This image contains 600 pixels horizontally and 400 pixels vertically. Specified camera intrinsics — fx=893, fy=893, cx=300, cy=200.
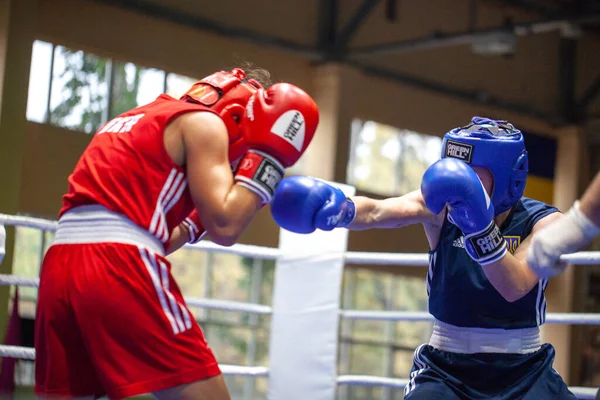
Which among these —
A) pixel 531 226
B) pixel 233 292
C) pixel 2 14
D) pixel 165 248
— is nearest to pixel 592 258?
pixel 531 226

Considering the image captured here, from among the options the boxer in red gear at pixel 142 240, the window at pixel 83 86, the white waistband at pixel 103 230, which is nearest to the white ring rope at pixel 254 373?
the boxer in red gear at pixel 142 240

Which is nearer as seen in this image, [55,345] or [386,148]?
[55,345]

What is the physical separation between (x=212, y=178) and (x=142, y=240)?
21 cm

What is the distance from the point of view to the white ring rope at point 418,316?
3350 mm

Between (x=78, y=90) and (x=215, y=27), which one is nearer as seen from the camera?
(x=78, y=90)

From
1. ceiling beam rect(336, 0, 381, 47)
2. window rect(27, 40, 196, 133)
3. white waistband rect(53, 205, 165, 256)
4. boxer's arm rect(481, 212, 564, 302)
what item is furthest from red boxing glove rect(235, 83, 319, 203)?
ceiling beam rect(336, 0, 381, 47)

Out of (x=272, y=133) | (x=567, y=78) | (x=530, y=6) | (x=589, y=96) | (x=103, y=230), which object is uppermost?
(x=530, y=6)

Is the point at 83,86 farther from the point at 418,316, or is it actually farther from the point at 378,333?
the point at 418,316

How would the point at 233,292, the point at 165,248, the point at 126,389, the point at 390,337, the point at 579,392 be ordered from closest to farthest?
the point at 126,389 < the point at 165,248 < the point at 579,392 < the point at 233,292 < the point at 390,337

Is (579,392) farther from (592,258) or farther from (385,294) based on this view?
(385,294)

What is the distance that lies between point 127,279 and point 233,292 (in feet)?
31.5

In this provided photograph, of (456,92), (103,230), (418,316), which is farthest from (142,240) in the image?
(456,92)

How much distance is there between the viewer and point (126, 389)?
192 cm

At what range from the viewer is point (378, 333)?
1291 centimetres
